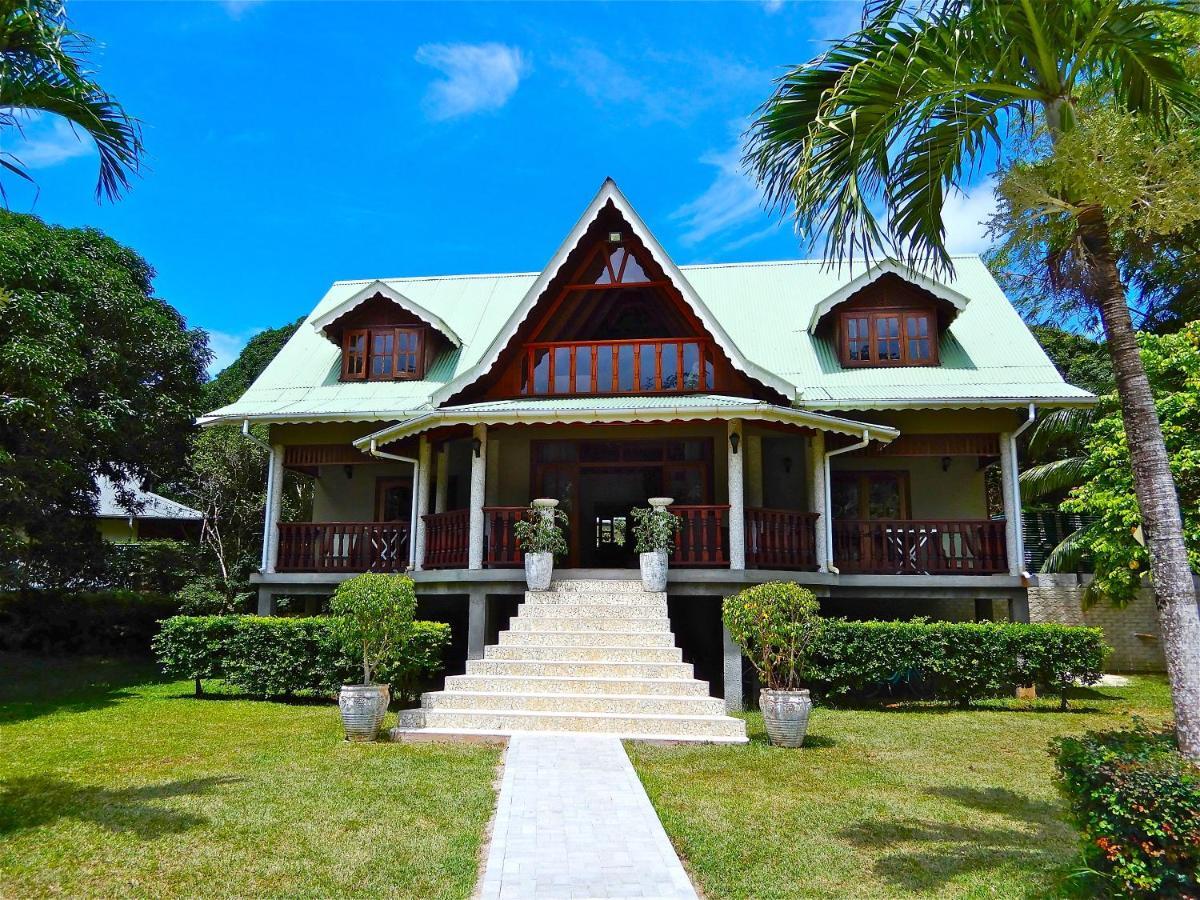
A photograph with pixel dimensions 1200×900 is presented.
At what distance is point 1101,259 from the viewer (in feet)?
19.5

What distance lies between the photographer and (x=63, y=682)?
1614 cm

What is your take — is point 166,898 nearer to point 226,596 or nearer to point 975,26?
point 975,26

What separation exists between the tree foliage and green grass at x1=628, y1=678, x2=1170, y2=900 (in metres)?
5.81

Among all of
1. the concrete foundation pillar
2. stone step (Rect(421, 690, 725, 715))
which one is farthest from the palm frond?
the concrete foundation pillar

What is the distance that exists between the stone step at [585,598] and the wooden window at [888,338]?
6.91 meters

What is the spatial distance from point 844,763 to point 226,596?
17.3 meters

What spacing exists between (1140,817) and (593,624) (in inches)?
342

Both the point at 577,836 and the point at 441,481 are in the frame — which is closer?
the point at 577,836

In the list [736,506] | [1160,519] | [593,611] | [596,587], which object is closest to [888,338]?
[736,506]

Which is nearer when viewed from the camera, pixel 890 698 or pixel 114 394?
pixel 890 698

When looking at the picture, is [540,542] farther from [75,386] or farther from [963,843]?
[75,386]

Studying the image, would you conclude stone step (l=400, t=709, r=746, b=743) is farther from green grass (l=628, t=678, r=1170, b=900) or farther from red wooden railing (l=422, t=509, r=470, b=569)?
red wooden railing (l=422, t=509, r=470, b=569)

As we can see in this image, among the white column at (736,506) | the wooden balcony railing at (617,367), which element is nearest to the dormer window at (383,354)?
the wooden balcony railing at (617,367)

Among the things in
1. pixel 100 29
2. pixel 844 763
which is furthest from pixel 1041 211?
A: pixel 100 29
